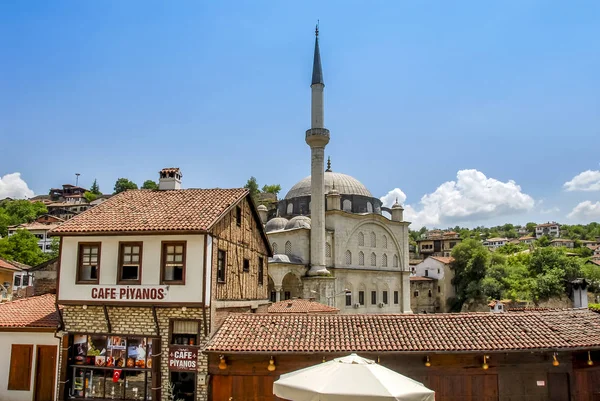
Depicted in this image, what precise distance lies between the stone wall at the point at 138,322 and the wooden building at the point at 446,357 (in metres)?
0.55

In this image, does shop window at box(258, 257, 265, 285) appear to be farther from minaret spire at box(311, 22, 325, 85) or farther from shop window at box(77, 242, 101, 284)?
minaret spire at box(311, 22, 325, 85)

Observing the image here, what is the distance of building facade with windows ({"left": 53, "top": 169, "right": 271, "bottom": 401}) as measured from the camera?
1397cm

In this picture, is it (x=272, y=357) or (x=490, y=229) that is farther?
(x=490, y=229)

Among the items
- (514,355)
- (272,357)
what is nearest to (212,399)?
(272,357)

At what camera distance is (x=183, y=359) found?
1398 cm

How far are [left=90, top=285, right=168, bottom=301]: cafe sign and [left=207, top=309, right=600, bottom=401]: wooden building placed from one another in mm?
2076

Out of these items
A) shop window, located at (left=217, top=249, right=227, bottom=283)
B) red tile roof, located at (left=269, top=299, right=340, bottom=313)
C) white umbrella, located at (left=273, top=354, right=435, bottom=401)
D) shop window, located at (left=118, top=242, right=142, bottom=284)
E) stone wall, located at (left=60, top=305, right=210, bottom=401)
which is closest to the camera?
white umbrella, located at (left=273, top=354, right=435, bottom=401)

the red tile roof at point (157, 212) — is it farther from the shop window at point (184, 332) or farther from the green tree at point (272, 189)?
the green tree at point (272, 189)

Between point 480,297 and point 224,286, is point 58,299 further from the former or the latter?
point 480,297

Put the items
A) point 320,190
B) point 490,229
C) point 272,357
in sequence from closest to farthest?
point 272,357 < point 320,190 < point 490,229

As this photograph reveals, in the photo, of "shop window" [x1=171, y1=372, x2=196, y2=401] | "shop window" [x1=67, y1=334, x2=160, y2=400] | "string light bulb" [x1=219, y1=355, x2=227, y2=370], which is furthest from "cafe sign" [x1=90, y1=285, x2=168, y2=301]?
"string light bulb" [x1=219, y1=355, x2=227, y2=370]

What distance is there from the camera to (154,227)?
14109 mm

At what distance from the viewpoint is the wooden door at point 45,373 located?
14868 mm

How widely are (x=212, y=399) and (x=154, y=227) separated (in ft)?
16.2
